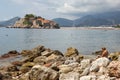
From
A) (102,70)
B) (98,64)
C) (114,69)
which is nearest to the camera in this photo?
(114,69)

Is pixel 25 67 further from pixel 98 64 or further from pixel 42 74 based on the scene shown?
pixel 98 64

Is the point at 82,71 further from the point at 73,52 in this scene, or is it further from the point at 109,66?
the point at 73,52

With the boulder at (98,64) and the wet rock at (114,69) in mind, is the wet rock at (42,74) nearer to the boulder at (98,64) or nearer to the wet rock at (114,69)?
the boulder at (98,64)

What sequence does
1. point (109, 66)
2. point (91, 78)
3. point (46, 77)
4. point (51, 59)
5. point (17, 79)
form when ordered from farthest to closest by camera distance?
1. point (51, 59)
2. point (17, 79)
3. point (46, 77)
4. point (109, 66)
5. point (91, 78)

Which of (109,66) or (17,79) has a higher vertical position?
(109,66)

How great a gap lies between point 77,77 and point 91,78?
54.3 inches

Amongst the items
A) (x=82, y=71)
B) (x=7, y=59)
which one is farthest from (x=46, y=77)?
(x=7, y=59)

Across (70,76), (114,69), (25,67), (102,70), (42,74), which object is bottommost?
(25,67)

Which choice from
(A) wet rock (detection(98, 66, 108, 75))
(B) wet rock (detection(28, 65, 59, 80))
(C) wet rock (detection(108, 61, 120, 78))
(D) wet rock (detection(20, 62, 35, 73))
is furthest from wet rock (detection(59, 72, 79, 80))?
(D) wet rock (detection(20, 62, 35, 73))

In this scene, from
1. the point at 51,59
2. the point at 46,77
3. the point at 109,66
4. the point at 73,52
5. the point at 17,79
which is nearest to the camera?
the point at 109,66

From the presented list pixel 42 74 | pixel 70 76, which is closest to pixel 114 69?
pixel 70 76

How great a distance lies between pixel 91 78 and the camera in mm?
20672

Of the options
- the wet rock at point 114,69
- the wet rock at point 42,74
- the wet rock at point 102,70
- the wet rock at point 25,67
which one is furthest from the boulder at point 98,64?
the wet rock at point 25,67

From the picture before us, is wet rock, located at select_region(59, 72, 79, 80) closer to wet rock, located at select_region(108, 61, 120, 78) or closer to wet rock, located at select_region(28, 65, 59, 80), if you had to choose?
wet rock, located at select_region(28, 65, 59, 80)
